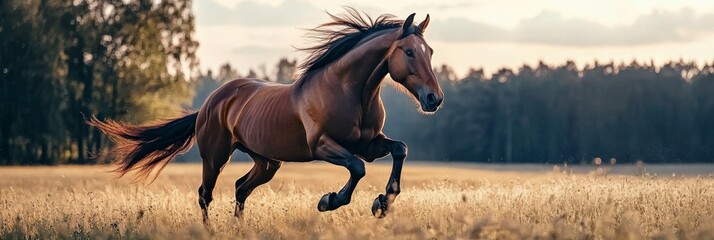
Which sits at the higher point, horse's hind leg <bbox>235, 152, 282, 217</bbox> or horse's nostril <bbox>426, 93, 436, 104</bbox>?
horse's nostril <bbox>426, 93, 436, 104</bbox>

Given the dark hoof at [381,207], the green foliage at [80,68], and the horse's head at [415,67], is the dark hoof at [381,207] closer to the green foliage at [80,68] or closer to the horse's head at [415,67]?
the horse's head at [415,67]

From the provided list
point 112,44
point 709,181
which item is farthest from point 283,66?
point 709,181

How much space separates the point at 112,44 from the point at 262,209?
34.8 meters

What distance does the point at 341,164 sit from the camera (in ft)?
32.6

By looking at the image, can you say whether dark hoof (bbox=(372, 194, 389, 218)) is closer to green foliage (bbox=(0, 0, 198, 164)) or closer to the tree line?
green foliage (bbox=(0, 0, 198, 164))

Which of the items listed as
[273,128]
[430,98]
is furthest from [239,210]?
[430,98]

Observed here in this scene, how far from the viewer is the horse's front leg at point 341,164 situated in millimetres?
9828

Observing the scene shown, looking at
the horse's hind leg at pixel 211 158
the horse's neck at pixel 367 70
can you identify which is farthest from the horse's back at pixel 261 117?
the horse's neck at pixel 367 70

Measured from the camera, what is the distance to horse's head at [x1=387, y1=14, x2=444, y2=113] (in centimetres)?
963

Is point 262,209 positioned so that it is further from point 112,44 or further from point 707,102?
point 707,102

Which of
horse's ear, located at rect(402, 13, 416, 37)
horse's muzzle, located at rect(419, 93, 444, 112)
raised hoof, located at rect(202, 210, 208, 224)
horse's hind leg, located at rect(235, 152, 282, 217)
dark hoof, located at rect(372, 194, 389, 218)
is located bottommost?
raised hoof, located at rect(202, 210, 208, 224)

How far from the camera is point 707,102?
7006 centimetres

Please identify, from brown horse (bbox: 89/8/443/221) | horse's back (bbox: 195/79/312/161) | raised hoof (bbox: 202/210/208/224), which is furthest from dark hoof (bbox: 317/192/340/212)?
raised hoof (bbox: 202/210/208/224)

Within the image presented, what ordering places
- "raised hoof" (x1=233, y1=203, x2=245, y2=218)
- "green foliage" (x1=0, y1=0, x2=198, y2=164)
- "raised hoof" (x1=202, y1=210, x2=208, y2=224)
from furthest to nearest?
"green foliage" (x1=0, y1=0, x2=198, y2=164), "raised hoof" (x1=233, y1=203, x2=245, y2=218), "raised hoof" (x1=202, y1=210, x2=208, y2=224)
